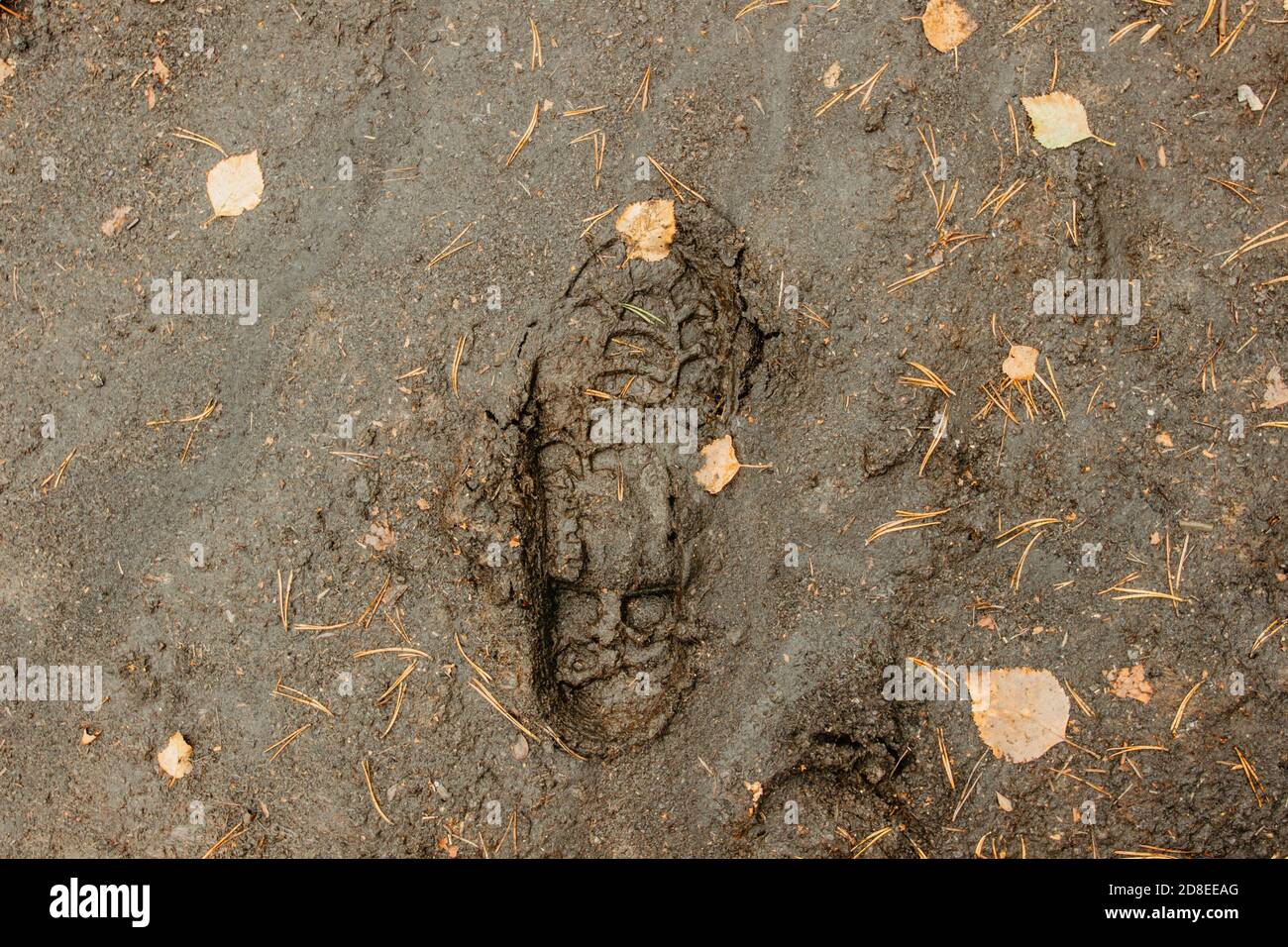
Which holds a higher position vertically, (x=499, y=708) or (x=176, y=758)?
(x=499, y=708)

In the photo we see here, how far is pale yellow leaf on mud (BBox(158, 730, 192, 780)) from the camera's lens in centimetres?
246

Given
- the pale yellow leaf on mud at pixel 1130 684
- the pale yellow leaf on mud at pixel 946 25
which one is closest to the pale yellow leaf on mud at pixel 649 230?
the pale yellow leaf on mud at pixel 946 25

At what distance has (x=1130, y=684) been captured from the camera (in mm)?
2340

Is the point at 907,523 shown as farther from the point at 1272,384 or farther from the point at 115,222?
the point at 115,222

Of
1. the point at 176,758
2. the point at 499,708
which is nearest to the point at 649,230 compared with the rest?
the point at 499,708

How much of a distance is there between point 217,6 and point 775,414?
7.01 feet

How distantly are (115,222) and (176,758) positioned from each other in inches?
66.2

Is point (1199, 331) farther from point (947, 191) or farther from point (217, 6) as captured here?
point (217, 6)

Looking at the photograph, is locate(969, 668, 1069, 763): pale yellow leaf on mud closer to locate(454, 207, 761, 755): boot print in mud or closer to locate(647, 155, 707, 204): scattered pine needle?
locate(454, 207, 761, 755): boot print in mud

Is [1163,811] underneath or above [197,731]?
underneath

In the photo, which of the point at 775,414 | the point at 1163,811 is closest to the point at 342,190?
the point at 775,414

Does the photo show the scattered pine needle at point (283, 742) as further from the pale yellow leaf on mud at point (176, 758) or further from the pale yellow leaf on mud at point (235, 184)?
the pale yellow leaf on mud at point (235, 184)

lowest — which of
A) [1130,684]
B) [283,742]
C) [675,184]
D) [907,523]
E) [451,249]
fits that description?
[283,742]
